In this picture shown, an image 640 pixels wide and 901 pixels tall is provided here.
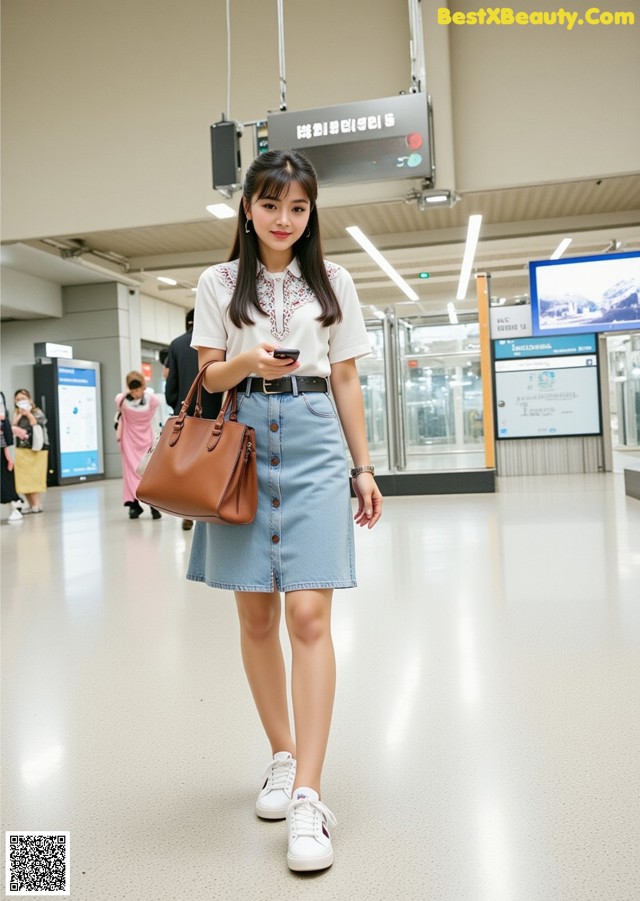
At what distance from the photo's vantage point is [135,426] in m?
8.45

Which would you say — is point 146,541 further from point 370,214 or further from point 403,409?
point 370,214

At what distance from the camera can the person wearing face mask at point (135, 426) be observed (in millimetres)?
8359

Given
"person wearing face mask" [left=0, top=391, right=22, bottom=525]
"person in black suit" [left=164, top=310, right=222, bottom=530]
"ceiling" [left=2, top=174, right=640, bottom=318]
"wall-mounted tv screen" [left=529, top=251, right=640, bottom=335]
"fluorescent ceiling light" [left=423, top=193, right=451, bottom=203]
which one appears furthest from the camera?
"ceiling" [left=2, top=174, right=640, bottom=318]

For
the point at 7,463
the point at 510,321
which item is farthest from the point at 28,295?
the point at 510,321

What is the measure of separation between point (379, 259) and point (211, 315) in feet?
42.0

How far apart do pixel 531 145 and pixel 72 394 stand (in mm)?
9482

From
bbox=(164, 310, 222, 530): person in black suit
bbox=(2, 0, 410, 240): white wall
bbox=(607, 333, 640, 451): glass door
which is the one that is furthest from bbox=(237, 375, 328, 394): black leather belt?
bbox=(607, 333, 640, 451): glass door

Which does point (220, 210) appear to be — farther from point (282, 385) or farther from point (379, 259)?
point (282, 385)

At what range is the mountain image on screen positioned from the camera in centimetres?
1052

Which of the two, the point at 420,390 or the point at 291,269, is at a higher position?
the point at 420,390

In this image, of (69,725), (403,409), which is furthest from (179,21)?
(69,725)

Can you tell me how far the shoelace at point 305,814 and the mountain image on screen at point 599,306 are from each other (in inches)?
393

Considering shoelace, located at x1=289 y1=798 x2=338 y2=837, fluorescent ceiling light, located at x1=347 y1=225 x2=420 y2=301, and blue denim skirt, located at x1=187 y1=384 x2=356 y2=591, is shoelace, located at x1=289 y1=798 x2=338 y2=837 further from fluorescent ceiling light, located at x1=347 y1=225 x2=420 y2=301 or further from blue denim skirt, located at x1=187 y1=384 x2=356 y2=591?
fluorescent ceiling light, located at x1=347 y1=225 x2=420 y2=301

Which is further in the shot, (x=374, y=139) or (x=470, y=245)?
(x=470, y=245)
